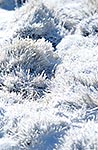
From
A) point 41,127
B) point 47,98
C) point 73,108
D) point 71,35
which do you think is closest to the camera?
point 41,127

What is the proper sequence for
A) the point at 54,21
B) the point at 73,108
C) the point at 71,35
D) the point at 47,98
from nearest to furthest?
1. the point at 73,108
2. the point at 47,98
3. the point at 71,35
4. the point at 54,21

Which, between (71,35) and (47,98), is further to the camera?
(71,35)

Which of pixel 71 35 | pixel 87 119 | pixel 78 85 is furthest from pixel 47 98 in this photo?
pixel 71 35

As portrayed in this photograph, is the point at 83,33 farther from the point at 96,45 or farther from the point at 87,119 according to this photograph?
the point at 87,119

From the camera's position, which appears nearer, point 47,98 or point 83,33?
point 47,98

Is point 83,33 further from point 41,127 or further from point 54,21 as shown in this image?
point 41,127

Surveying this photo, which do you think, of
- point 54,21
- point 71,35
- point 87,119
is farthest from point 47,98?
point 54,21
